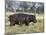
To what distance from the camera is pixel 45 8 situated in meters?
1.20

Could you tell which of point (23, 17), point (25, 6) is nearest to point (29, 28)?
point (23, 17)

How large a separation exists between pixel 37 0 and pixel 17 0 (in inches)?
10.1

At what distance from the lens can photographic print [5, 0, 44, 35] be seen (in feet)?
3.71

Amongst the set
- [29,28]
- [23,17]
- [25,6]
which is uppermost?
[25,6]

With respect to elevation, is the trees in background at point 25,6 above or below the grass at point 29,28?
above

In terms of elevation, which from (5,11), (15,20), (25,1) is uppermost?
(25,1)

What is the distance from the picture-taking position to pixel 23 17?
116 centimetres

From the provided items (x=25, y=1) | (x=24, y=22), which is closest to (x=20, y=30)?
(x=24, y=22)

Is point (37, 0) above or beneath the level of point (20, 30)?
above

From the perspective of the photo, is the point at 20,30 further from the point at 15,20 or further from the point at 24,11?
the point at 24,11

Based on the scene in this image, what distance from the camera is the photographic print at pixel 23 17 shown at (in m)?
1.13

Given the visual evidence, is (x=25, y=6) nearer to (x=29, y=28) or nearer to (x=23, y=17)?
(x=23, y=17)

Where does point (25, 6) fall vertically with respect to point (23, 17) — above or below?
above

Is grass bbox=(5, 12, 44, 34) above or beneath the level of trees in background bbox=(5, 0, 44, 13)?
beneath
